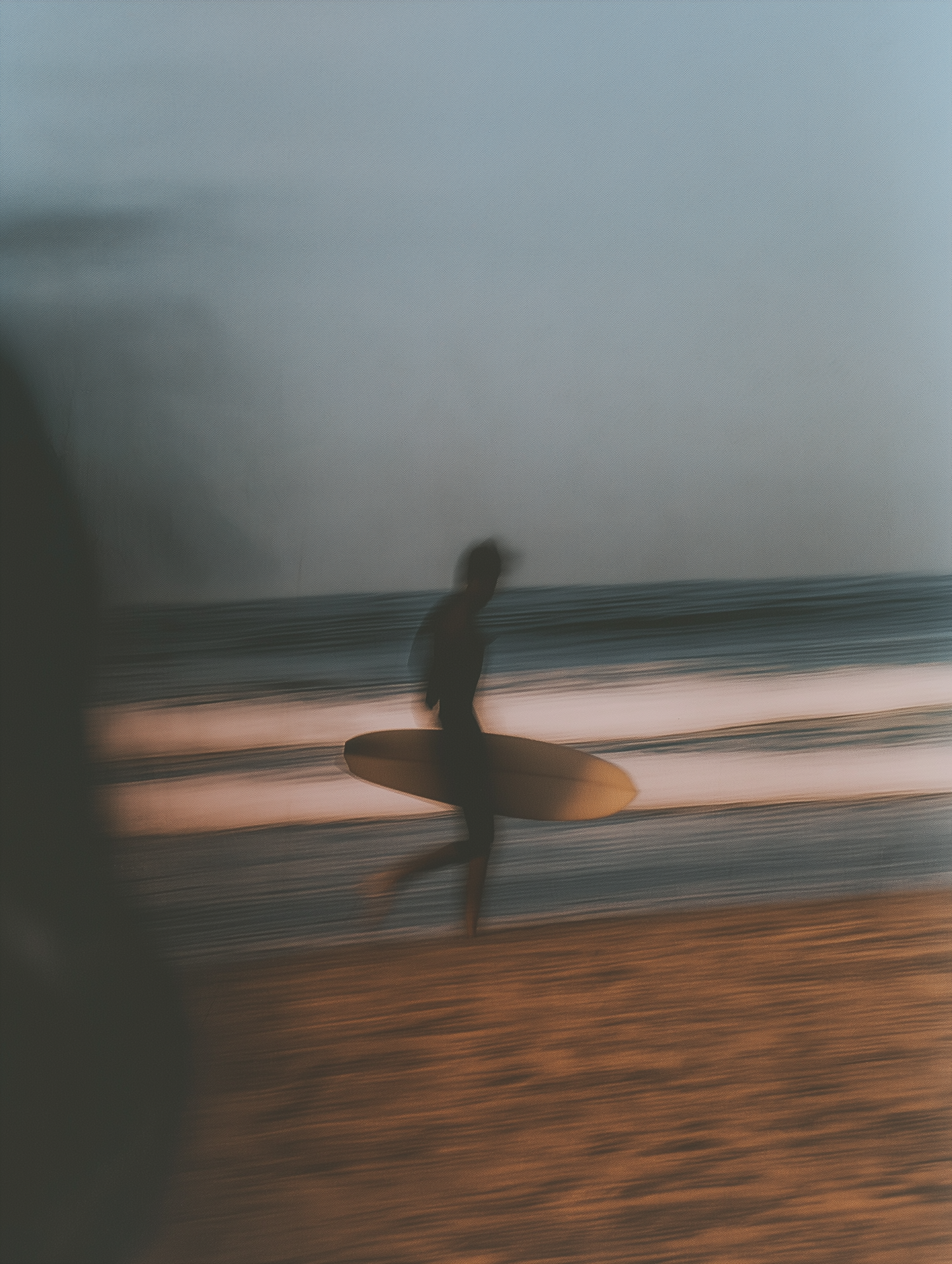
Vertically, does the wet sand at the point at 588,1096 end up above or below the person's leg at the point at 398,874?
below

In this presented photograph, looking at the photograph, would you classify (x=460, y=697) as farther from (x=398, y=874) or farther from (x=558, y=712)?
(x=398, y=874)

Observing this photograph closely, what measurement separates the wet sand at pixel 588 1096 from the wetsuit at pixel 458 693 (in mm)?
190

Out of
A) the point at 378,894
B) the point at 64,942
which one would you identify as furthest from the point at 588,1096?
the point at 64,942

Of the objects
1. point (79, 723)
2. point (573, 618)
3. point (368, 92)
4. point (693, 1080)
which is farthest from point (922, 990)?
point (368, 92)

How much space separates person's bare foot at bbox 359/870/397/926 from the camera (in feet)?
3.12

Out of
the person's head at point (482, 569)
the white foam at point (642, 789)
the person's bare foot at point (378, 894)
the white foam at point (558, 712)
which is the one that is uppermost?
the person's head at point (482, 569)

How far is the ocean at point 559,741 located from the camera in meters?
0.93

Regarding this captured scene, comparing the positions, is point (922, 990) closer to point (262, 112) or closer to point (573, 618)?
point (573, 618)

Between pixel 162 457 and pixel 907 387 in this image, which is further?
pixel 907 387

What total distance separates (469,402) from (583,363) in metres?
0.14

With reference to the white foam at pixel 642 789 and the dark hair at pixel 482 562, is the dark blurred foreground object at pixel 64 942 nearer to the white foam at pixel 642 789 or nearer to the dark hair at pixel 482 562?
the white foam at pixel 642 789

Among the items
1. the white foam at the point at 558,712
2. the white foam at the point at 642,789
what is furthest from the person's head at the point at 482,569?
the white foam at the point at 642,789

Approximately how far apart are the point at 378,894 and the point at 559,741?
26cm

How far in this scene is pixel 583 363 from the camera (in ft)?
3.15
